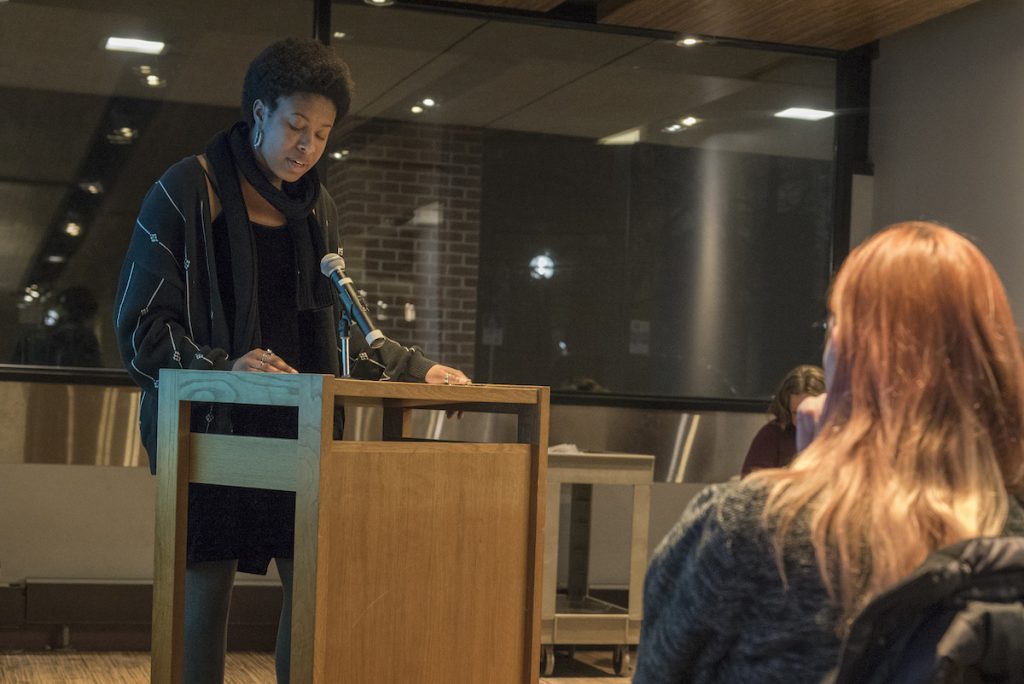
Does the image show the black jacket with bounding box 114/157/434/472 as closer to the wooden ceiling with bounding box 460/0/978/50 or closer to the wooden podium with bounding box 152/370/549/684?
the wooden podium with bounding box 152/370/549/684

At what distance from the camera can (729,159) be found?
5527 mm

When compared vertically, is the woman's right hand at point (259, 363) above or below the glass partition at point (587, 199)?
below

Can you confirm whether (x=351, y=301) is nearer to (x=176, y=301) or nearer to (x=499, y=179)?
(x=176, y=301)

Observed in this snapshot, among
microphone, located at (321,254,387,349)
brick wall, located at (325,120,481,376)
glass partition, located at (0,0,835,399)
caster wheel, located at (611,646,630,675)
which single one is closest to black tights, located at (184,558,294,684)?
microphone, located at (321,254,387,349)

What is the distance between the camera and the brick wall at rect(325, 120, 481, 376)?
5113mm

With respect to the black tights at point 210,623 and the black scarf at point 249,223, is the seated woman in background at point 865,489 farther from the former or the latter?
the black scarf at point 249,223

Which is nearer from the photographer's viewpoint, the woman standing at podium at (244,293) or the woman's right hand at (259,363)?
the woman's right hand at (259,363)

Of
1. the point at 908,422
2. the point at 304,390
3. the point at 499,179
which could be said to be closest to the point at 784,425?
the point at 499,179

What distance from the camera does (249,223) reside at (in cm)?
231

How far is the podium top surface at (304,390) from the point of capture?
1.82 m

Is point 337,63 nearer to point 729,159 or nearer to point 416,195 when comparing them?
point 416,195

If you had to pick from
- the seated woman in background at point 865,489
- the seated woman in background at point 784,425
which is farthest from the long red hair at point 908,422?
the seated woman in background at point 784,425

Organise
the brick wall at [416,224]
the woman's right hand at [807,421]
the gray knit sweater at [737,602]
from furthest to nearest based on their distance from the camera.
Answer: the brick wall at [416,224] < the woman's right hand at [807,421] < the gray knit sweater at [737,602]

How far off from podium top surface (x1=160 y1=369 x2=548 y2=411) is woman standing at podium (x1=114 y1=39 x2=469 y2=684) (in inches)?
4.8
